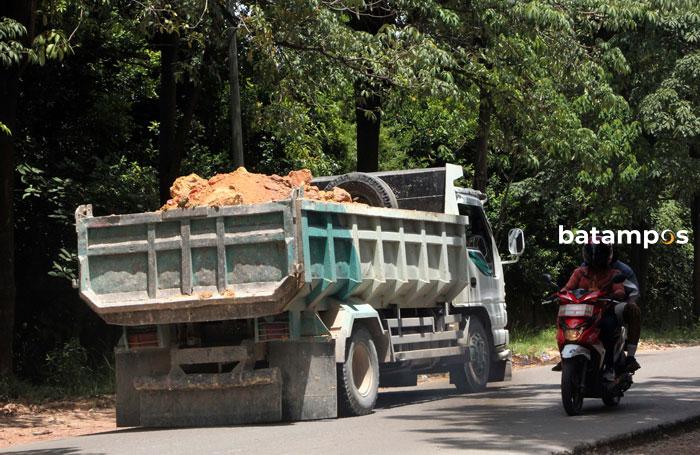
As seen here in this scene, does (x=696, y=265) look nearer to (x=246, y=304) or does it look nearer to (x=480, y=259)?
(x=480, y=259)

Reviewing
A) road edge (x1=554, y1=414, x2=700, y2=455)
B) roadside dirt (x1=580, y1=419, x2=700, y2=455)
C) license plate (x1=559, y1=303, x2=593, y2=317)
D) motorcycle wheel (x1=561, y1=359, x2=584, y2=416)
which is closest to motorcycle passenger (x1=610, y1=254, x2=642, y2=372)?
license plate (x1=559, y1=303, x2=593, y2=317)

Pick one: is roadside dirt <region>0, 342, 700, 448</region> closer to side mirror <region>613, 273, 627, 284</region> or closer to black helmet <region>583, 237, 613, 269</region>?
side mirror <region>613, 273, 627, 284</region>

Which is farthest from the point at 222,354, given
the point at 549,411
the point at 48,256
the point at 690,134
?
the point at 690,134

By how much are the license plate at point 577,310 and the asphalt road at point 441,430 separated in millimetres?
996

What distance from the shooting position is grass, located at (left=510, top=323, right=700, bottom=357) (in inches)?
925

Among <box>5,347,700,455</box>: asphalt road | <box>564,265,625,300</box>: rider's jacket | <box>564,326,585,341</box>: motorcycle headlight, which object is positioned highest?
<box>564,265,625,300</box>: rider's jacket

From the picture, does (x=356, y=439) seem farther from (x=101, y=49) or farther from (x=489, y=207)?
(x=489, y=207)

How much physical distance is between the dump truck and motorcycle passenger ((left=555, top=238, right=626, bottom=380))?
2.10m

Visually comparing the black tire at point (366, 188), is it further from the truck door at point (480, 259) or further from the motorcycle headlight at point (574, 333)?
the motorcycle headlight at point (574, 333)

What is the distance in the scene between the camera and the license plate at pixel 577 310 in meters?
12.0

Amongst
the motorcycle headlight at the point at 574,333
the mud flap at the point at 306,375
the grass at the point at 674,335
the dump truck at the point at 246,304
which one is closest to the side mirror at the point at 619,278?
the motorcycle headlight at the point at 574,333

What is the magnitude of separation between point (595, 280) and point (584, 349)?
88 centimetres

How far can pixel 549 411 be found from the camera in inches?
497

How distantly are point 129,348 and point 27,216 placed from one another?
7.60 metres
